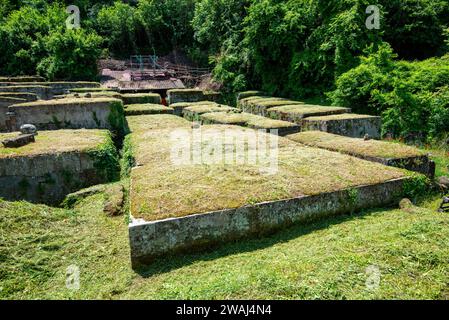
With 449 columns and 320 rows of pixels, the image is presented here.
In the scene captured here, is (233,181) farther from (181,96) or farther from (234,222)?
(181,96)

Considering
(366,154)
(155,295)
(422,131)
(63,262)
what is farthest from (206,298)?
(422,131)

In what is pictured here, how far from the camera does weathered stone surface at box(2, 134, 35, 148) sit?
291 inches

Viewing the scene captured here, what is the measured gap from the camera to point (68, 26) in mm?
25781

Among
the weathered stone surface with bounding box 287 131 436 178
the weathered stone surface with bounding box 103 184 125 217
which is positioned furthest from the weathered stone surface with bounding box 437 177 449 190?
the weathered stone surface with bounding box 103 184 125 217

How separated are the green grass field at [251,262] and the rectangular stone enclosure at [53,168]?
2.08m

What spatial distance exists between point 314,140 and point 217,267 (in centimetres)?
560

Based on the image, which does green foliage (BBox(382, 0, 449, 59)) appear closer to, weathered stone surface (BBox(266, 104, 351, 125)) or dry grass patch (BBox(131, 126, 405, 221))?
weathered stone surface (BBox(266, 104, 351, 125))

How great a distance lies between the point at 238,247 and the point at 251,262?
45cm

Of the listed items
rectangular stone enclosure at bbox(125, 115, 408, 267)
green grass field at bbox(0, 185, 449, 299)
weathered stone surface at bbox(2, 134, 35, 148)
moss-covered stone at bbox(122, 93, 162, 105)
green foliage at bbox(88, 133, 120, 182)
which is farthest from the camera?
moss-covered stone at bbox(122, 93, 162, 105)

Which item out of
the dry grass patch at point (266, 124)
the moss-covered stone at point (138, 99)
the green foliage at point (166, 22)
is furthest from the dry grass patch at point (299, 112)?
the green foliage at point (166, 22)

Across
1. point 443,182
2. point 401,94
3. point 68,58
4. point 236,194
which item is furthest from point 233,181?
point 68,58

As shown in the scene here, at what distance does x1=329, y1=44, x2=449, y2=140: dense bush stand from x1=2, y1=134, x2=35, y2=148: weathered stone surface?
11.4 metres

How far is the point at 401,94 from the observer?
446 inches

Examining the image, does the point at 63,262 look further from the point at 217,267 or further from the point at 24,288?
the point at 217,267
